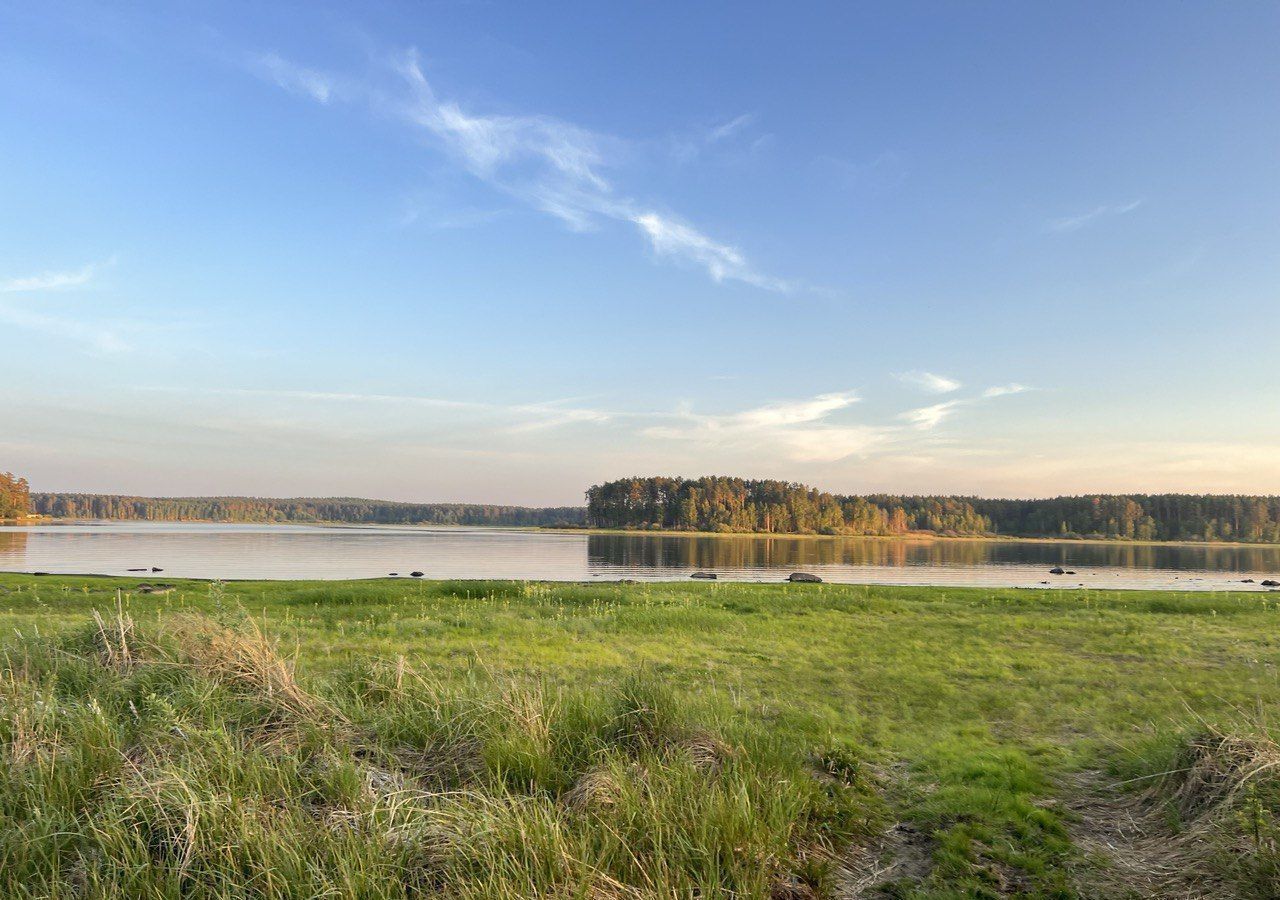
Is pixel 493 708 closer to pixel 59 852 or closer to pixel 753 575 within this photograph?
pixel 59 852

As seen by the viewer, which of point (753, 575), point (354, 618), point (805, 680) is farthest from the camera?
point (753, 575)

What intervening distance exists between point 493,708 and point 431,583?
30035 millimetres

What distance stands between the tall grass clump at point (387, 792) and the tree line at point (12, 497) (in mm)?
216867

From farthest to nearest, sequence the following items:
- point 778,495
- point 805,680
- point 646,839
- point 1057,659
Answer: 1. point 778,495
2. point 1057,659
3. point 805,680
4. point 646,839

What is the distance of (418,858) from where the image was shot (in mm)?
5531

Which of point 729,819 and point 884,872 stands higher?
point 729,819

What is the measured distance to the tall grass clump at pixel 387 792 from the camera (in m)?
5.32

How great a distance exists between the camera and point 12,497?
570ft

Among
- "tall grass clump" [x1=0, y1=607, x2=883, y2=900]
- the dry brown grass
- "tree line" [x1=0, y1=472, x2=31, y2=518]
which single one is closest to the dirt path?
"tall grass clump" [x1=0, y1=607, x2=883, y2=900]

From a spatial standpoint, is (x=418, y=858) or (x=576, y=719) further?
(x=576, y=719)

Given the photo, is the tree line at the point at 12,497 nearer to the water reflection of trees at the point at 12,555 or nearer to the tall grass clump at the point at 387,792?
the water reflection of trees at the point at 12,555

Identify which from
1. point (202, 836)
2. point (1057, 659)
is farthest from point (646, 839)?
point (1057, 659)

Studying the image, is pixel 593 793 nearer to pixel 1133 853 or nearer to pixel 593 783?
pixel 593 783

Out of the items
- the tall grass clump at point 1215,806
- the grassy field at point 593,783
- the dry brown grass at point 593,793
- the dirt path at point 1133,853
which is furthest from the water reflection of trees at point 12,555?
the tall grass clump at point 1215,806
